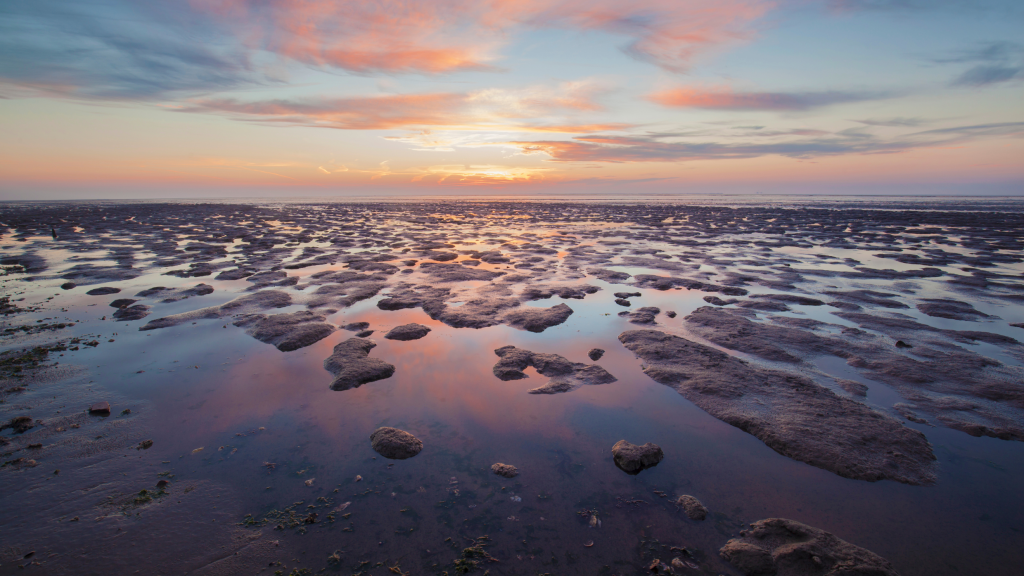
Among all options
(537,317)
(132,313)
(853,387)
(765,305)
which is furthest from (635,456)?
(132,313)

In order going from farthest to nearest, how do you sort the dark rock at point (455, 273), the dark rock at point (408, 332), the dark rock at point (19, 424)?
the dark rock at point (455, 273) < the dark rock at point (408, 332) < the dark rock at point (19, 424)

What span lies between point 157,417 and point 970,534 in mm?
9222

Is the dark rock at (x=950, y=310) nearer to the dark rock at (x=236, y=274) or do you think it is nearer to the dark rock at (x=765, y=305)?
the dark rock at (x=765, y=305)

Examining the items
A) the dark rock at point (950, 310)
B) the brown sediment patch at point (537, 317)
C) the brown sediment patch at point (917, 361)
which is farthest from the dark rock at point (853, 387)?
the dark rock at point (950, 310)

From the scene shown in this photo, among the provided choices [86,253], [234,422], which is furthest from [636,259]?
[86,253]

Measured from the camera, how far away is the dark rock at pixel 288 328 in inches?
324

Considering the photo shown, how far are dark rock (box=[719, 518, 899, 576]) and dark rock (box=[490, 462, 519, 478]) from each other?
2058mm

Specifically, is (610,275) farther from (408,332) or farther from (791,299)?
(408,332)

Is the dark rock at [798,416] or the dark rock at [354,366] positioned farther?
the dark rock at [354,366]

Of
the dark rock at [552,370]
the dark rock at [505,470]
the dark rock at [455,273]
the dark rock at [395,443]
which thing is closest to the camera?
the dark rock at [505,470]

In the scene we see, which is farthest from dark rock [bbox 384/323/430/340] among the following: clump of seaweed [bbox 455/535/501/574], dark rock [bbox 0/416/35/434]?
clump of seaweed [bbox 455/535/501/574]

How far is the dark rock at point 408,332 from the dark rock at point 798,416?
467 centimetres

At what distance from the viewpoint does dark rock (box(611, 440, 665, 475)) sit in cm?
442

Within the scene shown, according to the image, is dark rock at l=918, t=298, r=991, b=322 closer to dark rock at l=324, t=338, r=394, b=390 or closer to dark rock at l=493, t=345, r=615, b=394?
dark rock at l=493, t=345, r=615, b=394
